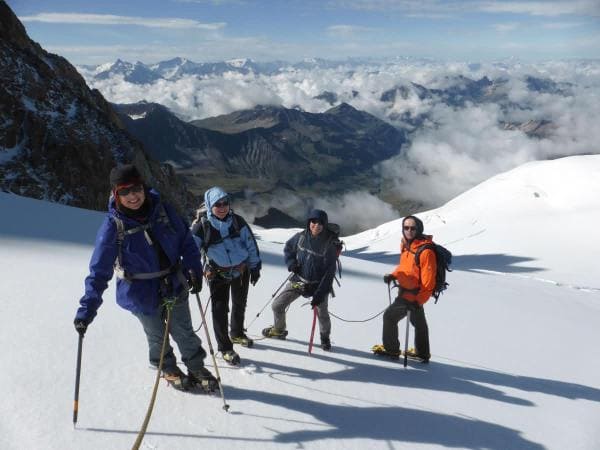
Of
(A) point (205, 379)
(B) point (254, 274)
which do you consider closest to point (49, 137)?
(B) point (254, 274)

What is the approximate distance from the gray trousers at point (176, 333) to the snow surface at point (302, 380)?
1.26ft

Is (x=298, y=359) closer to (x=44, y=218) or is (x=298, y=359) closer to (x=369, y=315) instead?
(x=369, y=315)

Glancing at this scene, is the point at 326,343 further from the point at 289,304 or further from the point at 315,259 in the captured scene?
the point at 315,259

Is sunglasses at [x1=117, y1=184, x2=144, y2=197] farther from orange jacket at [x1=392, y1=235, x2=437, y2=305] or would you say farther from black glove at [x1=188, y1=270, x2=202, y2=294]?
orange jacket at [x1=392, y1=235, x2=437, y2=305]

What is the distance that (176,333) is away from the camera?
549 centimetres

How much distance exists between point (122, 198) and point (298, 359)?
3.84m

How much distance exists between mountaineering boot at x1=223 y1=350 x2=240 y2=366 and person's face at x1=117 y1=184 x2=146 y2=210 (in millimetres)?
2773

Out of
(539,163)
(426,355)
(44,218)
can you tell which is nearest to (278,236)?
(539,163)

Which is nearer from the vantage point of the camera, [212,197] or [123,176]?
[123,176]

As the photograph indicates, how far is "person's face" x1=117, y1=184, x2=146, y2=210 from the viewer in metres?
4.62

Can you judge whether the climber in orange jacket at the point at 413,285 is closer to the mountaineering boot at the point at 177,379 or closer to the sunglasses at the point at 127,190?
the mountaineering boot at the point at 177,379

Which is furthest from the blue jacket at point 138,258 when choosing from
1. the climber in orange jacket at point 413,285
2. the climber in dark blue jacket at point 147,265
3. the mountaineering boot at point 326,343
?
the climber in orange jacket at point 413,285

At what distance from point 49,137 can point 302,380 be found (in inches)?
2217

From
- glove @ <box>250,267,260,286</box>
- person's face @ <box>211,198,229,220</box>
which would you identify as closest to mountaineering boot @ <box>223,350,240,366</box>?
glove @ <box>250,267,260,286</box>
